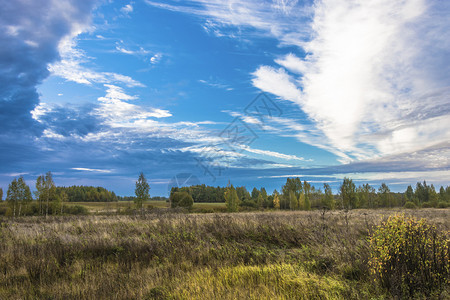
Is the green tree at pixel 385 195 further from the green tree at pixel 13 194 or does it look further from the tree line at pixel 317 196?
the green tree at pixel 13 194

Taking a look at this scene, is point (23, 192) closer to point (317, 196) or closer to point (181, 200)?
point (181, 200)

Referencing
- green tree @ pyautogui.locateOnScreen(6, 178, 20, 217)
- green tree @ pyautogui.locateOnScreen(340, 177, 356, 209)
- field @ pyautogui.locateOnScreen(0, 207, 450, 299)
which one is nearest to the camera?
field @ pyautogui.locateOnScreen(0, 207, 450, 299)

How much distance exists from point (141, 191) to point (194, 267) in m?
51.7

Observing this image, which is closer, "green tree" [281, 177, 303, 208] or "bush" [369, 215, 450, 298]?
"bush" [369, 215, 450, 298]

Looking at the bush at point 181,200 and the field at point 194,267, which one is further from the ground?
the field at point 194,267

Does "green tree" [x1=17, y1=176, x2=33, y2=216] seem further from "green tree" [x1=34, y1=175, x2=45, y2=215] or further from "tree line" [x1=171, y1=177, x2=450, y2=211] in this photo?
"tree line" [x1=171, y1=177, x2=450, y2=211]

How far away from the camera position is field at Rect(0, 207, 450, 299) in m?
4.74

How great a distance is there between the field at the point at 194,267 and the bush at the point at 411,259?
0.33 meters

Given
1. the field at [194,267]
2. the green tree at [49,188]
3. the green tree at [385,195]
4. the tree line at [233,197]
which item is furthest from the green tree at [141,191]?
the green tree at [385,195]

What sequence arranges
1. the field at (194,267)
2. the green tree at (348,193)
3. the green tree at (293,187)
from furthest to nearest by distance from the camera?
the green tree at (293,187) < the green tree at (348,193) < the field at (194,267)

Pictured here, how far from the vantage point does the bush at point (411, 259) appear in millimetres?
4449

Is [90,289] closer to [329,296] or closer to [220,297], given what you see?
[220,297]

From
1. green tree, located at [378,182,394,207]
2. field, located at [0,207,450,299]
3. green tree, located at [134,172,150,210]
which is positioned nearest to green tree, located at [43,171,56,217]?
green tree, located at [134,172,150,210]

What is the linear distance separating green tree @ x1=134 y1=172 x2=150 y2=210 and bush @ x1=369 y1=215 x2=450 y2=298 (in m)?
54.3
